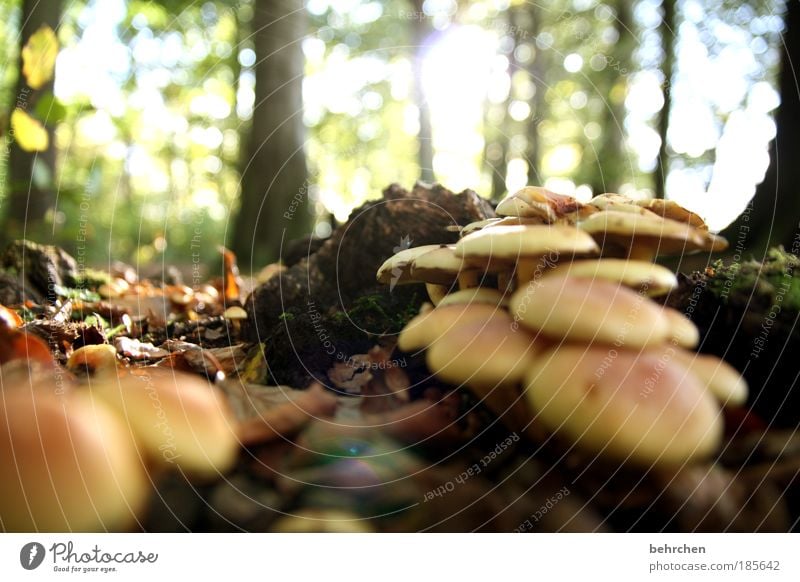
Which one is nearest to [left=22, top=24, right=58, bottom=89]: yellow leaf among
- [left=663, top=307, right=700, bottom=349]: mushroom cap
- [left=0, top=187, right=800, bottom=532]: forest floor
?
[left=0, top=187, right=800, bottom=532]: forest floor

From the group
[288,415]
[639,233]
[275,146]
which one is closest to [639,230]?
[639,233]

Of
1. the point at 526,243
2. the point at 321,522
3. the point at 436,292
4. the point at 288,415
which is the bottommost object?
the point at 321,522

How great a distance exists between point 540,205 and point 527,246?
148 millimetres

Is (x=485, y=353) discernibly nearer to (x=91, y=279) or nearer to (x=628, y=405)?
(x=628, y=405)

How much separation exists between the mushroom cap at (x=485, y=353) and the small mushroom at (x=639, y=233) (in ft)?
0.65

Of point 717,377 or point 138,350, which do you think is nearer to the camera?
point 717,377

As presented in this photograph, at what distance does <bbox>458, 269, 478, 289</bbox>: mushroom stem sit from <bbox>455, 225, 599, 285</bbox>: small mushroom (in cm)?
10

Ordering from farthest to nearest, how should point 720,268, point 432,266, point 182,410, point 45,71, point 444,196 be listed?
point 45,71, point 444,196, point 720,268, point 432,266, point 182,410

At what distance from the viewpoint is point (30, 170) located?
1.97 metres

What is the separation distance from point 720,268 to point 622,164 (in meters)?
1.24

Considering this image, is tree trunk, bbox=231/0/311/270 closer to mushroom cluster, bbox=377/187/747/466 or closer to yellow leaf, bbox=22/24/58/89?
yellow leaf, bbox=22/24/58/89

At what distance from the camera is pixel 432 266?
0.81 meters
